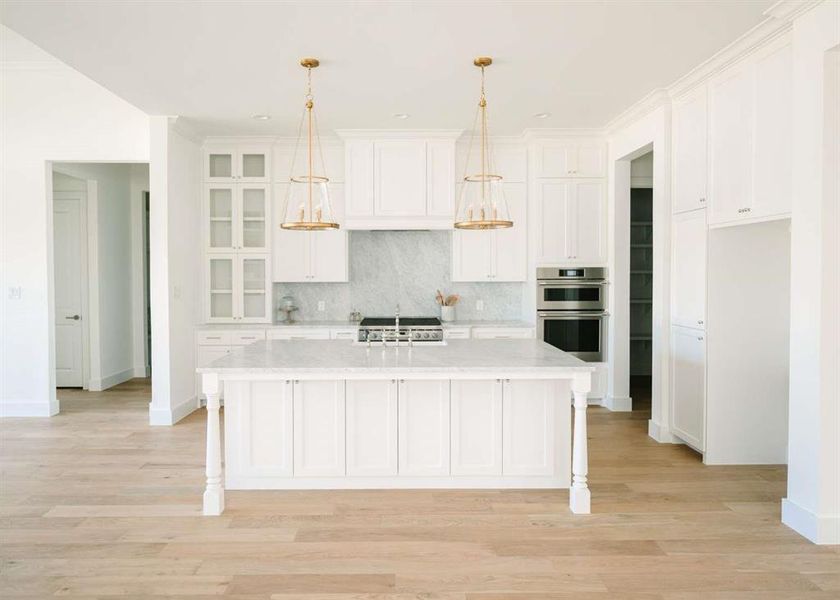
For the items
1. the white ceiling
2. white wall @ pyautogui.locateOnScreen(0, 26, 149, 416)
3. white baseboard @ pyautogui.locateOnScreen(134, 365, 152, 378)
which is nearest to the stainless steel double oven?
the white ceiling

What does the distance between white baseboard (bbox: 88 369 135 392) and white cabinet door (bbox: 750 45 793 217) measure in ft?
22.7

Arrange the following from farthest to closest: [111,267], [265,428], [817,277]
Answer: [111,267] < [265,428] < [817,277]

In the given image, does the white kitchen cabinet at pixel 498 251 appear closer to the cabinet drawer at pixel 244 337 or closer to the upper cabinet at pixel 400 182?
the upper cabinet at pixel 400 182

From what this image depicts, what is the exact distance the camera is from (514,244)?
259 inches

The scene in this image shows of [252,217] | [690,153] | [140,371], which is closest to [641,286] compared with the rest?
[690,153]

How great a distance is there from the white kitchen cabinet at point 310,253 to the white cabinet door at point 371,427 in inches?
113

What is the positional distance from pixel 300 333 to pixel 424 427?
2744 millimetres

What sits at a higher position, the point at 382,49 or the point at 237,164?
the point at 382,49

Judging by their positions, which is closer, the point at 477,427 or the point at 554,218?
the point at 477,427

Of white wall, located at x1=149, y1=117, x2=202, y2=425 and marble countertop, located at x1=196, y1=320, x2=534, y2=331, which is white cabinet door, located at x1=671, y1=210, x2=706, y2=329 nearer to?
marble countertop, located at x1=196, y1=320, x2=534, y2=331

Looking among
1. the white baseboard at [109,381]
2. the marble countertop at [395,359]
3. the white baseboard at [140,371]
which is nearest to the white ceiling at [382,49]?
the marble countertop at [395,359]

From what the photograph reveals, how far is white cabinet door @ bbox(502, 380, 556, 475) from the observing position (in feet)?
12.5

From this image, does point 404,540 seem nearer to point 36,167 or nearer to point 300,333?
point 300,333

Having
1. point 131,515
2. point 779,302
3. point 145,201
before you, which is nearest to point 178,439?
point 131,515
